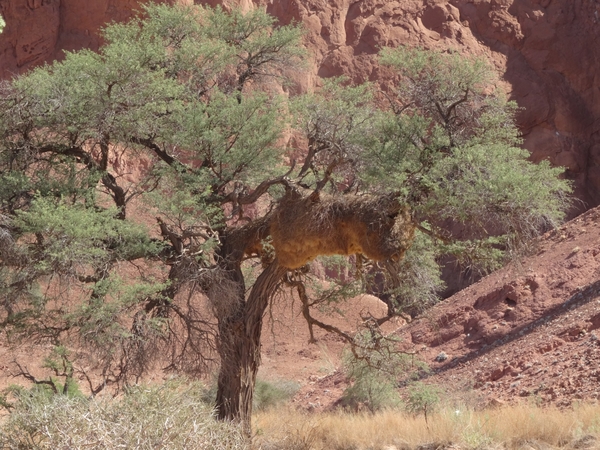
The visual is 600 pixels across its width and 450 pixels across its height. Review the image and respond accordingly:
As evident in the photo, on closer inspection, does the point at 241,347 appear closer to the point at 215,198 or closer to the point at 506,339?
the point at 215,198

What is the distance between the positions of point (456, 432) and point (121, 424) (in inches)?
196

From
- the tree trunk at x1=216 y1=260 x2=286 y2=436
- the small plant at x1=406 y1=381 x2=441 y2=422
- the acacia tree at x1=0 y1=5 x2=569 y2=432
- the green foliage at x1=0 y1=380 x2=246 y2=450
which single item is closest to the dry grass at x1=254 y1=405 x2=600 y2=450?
the tree trunk at x1=216 y1=260 x2=286 y2=436

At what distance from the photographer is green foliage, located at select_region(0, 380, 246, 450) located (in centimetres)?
809

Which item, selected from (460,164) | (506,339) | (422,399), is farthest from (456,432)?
(506,339)

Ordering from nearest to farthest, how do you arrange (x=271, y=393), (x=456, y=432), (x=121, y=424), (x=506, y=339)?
(x=121, y=424) < (x=456, y=432) < (x=506, y=339) < (x=271, y=393)

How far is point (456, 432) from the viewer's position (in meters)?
11.3

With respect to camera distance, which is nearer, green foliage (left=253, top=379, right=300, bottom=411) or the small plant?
the small plant

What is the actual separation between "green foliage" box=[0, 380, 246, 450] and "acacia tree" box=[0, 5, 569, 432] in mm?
1481

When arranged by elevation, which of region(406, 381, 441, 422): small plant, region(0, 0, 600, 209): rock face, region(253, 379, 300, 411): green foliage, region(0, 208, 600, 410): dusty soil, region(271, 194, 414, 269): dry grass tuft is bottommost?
region(253, 379, 300, 411): green foliage

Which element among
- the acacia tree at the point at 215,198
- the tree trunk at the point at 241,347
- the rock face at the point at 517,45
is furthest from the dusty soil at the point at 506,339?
the rock face at the point at 517,45

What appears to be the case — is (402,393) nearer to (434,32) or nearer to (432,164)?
(432,164)

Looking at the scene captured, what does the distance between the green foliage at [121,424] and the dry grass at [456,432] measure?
2669mm

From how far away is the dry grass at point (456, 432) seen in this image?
1084 cm

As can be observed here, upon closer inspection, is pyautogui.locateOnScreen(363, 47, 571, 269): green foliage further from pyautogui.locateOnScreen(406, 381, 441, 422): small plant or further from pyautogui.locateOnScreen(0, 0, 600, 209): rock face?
pyautogui.locateOnScreen(0, 0, 600, 209): rock face
